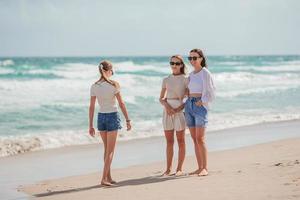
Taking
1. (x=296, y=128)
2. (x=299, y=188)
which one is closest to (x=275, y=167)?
(x=299, y=188)

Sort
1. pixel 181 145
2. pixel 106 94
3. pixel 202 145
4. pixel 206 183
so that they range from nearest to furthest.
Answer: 1. pixel 206 183
2. pixel 106 94
3. pixel 202 145
4. pixel 181 145

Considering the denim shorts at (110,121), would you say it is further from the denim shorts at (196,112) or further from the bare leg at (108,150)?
the denim shorts at (196,112)

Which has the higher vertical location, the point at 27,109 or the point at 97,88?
the point at 97,88

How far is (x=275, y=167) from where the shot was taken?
7.49 meters

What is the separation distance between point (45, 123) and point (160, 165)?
261 inches

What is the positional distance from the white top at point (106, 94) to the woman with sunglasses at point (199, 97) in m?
0.98

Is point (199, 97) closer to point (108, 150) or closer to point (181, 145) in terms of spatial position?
point (181, 145)

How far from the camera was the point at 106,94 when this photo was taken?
7184 mm

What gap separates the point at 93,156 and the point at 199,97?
3262mm

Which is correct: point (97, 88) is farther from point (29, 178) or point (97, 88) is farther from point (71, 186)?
point (29, 178)

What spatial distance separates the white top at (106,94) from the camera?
7184 mm

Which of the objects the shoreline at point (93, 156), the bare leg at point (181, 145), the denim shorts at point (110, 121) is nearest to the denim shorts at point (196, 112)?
the bare leg at point (181, 145)

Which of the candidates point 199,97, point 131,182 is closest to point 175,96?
point 199,97

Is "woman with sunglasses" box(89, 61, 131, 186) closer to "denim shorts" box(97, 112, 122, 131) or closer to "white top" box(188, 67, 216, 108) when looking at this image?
"denim shorts" box(97, 112, 122, 131)
